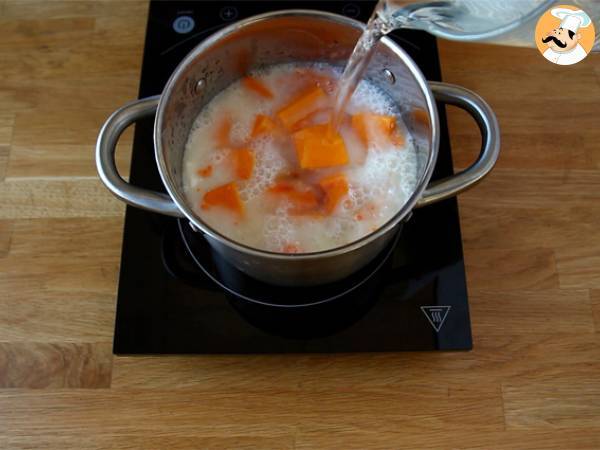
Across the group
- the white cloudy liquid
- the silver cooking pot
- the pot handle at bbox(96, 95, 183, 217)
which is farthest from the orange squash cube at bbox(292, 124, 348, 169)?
the pot handle at bbox(96, 95, 183, 217)

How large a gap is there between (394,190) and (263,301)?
0.78 ft

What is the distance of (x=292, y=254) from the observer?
2.17 feet

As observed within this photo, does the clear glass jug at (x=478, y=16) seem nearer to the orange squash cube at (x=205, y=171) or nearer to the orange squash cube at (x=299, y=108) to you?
the orange squash cube at (x=299, y=108)

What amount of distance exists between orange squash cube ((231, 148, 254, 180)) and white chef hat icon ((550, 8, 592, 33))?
42 cm

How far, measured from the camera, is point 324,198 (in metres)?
0.84

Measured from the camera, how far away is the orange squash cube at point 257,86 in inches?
36.4

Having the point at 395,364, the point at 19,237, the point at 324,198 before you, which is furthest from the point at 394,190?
the point at 19,237

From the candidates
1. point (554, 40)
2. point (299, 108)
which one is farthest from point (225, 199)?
point (554, 40)

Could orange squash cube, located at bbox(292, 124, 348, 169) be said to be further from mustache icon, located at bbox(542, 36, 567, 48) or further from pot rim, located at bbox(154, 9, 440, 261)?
mustache icon, located at bbox(542, 36, 567, 48)

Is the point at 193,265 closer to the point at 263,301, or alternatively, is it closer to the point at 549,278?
the point at 263,301

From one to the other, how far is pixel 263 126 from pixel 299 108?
0.06 metres

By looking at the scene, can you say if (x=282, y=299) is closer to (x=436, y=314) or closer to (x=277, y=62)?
(x=436, y=314)

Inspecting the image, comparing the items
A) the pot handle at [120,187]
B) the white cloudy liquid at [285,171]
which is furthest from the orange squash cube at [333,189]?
the pot handle at [120,187]

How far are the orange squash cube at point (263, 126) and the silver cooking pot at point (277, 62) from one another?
0.28ft
